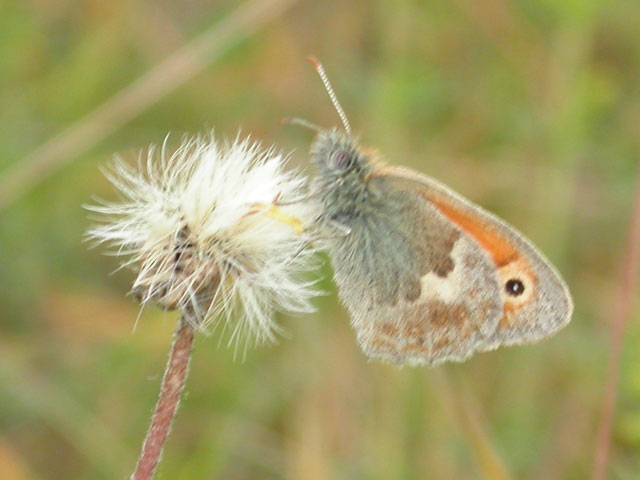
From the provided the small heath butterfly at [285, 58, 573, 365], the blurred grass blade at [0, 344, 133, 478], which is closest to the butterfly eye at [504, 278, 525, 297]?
the small heath butterfly at [285, 58, 573, 365]

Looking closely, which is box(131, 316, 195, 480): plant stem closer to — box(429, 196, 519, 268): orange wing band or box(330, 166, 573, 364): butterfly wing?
box(330, 166, 573, 364): butterfly wing

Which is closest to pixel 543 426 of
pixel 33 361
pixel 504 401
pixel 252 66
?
pixel 504 401

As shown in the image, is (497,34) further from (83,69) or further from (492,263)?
(492,263)

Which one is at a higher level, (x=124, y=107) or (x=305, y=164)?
(x=305, y=164)

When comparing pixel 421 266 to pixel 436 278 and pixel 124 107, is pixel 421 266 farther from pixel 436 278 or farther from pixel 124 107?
pixel 124 107

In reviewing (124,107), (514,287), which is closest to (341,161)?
(514,287)

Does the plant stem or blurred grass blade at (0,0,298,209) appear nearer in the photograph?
the plant stem

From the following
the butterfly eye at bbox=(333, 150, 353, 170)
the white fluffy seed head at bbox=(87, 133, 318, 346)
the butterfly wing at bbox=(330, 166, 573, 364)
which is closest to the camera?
the white fluffy seed head at bbox=(87, 133, 318, 346)
